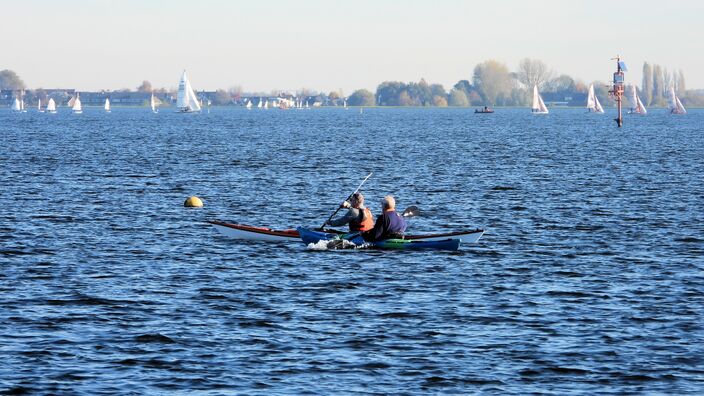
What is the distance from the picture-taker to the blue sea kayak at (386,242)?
1495 inches

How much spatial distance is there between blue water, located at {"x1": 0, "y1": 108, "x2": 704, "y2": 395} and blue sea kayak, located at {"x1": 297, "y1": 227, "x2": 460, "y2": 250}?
38 centimetres

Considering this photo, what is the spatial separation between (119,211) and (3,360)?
28792 mm

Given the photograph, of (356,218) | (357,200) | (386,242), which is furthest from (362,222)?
(386,242)

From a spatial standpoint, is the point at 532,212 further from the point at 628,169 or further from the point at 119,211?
the point at 628,169

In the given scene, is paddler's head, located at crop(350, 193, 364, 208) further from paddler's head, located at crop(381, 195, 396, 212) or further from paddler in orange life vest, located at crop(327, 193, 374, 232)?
paddler's head, located at crop(381, 195, 396, 212)

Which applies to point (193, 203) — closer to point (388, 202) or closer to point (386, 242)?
point (386, 242)

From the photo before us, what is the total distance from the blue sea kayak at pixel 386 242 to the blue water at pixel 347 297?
1.26 feet

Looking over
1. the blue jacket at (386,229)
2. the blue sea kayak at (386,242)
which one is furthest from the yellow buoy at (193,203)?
the blue jacket at (386,229)

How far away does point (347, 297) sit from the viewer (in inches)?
1175

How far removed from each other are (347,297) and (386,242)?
8.73 m

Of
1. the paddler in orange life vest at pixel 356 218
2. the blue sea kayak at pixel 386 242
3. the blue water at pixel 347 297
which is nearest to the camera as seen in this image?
the blue water at pixel 347 297

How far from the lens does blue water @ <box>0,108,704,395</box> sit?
72.2 ft

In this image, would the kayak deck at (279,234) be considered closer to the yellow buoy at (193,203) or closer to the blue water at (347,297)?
the blue water at (347,297)

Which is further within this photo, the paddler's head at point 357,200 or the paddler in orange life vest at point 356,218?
the paddler in orange life vest at point 356,218
